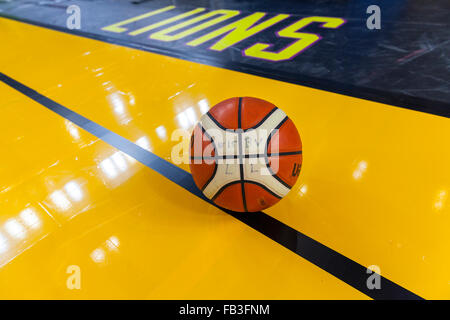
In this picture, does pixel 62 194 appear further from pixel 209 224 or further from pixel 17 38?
pixel 17 38

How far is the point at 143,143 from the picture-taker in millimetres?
2730

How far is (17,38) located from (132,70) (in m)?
4.00

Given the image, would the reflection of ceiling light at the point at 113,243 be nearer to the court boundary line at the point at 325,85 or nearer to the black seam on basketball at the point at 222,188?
the black seam on basketball at the point at 222,188

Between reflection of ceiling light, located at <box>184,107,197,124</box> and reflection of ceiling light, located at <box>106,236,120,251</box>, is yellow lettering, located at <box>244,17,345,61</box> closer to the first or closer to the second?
reflection of ceiling light, located at <box>184,107,197,124</box>

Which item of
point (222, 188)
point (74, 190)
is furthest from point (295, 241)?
point (74, 190)

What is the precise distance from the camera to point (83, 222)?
6.66 feet

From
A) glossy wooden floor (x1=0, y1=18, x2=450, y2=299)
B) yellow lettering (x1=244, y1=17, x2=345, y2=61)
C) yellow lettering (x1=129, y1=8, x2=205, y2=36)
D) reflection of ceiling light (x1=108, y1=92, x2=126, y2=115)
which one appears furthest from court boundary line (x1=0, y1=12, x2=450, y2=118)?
reflection of ceiling light (x1=108, y1=92, x2=126, y2=115)

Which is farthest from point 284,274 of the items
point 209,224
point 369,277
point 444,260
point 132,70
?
point 132,70

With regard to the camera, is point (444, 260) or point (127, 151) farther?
point (127, 151)

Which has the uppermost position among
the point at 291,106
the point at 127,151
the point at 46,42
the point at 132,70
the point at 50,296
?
the point at 46,42

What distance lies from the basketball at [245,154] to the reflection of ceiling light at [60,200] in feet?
3.72

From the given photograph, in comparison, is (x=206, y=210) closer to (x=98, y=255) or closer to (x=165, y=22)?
(x=98, y=255)

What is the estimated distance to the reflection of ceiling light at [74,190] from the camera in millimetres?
2236

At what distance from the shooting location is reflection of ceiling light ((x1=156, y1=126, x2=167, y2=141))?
9.09 ft
